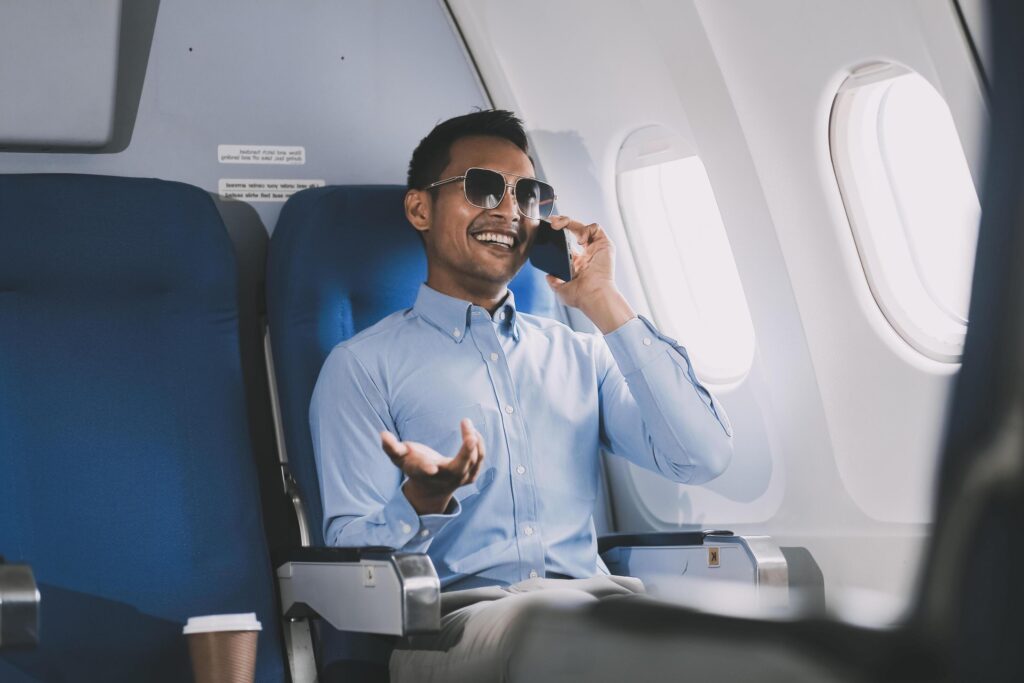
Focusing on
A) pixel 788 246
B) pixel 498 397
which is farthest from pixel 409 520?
pixel 788 246

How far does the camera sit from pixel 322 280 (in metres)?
2.86

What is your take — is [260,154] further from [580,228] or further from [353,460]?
[353,460]

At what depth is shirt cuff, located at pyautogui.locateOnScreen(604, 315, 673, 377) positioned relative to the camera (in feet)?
8.77

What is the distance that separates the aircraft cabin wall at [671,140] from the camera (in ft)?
9.36

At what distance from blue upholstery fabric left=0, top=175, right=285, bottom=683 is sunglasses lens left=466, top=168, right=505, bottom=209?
0.61 meters

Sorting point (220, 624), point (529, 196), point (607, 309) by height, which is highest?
point (529, 196)

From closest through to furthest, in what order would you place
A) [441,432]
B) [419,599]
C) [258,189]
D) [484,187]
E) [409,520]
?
[419,599]
[409,520]
[441,432]
[484,187]
[258,189]

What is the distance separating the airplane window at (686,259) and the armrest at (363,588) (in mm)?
1461

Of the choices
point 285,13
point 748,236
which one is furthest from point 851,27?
point 285,13

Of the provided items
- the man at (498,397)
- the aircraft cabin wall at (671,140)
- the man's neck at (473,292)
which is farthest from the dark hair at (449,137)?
the aircraft cabin wall at (671,140)

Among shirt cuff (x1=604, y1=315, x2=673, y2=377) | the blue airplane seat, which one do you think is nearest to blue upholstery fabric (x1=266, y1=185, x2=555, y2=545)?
the blue airplane seat

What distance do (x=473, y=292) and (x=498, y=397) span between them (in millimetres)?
293

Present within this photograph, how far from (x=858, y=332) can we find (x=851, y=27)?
777 mm

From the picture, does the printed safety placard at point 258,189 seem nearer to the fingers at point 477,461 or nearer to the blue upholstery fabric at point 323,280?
the blue upholstery fabric at point 323,280
